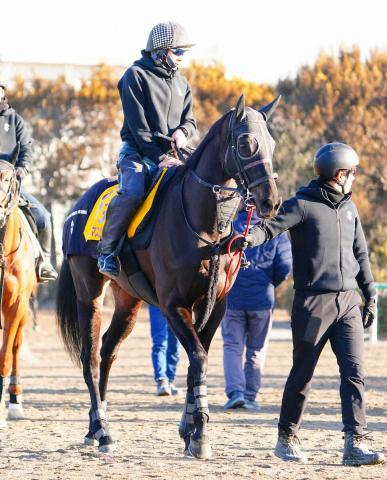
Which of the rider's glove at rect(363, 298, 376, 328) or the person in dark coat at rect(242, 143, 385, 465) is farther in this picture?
the rider's glove at rect(363, 298, 376, 328)

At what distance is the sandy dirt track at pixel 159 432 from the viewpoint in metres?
7.56

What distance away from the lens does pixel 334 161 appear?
788cm

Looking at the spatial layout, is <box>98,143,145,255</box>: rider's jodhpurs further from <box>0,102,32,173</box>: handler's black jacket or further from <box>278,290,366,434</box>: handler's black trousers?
<box>0,102,32,173</box>: handler's black jacket

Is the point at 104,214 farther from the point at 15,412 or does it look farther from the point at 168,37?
the point at 15,412

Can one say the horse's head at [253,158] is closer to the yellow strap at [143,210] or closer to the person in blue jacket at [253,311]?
the yellow strap at [143,210]

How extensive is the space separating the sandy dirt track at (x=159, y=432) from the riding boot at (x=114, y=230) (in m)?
1.46

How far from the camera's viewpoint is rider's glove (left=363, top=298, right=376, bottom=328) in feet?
26.6

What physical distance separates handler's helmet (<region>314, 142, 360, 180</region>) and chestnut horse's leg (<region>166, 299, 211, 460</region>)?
4.81 feet

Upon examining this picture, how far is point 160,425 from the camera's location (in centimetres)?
1010

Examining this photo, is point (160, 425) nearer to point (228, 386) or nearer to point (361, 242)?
point (228, 386)

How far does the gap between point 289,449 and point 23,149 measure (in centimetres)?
528

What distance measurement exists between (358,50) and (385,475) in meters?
27.6

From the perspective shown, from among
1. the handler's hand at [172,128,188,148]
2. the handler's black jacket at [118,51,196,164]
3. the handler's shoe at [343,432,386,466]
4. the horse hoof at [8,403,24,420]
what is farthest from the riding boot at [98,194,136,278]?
the horse hoof at [8,403,24,420]

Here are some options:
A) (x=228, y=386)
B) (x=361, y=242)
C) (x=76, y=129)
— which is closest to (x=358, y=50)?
(x=76, y=129)
